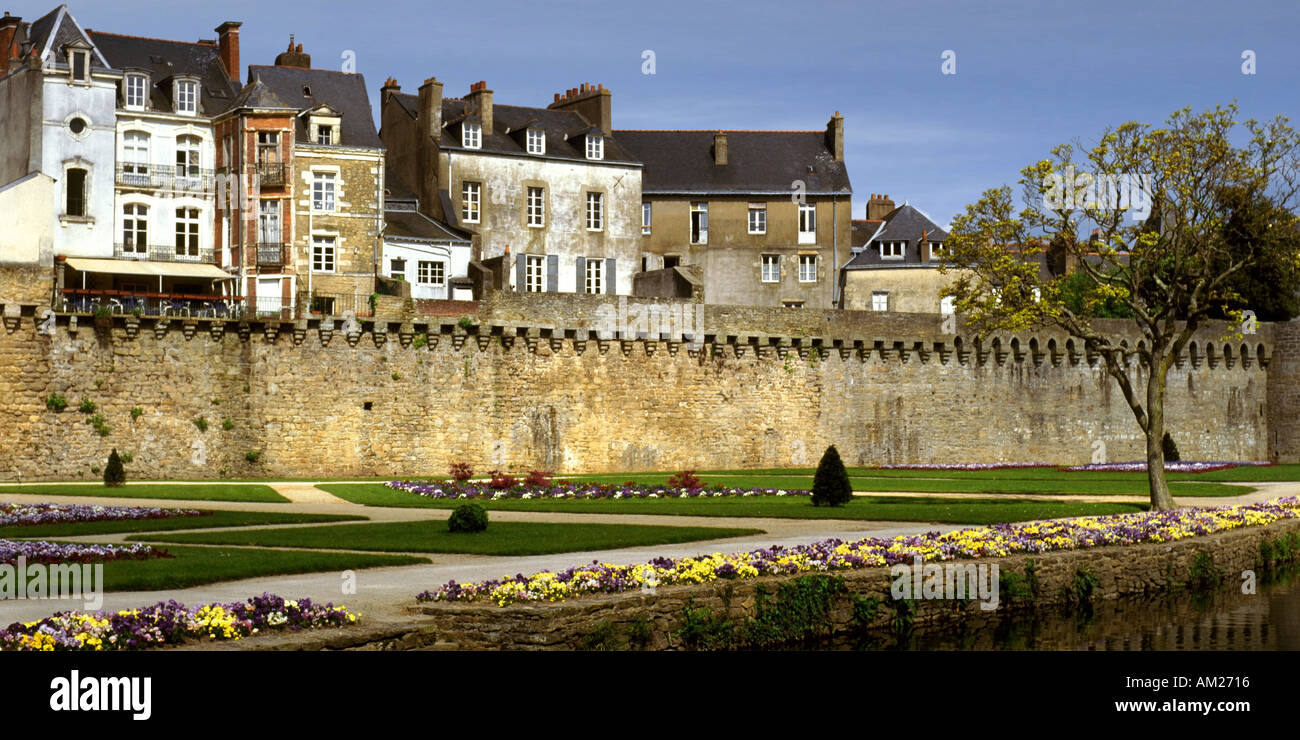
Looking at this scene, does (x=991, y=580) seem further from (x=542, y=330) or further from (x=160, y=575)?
(x=542, y=330)

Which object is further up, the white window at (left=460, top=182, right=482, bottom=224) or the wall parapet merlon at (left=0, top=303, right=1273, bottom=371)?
the white window at (left=460, top=182, right=482, bottom=224)

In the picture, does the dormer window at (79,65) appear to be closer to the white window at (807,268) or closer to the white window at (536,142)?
the white window at (536,142)

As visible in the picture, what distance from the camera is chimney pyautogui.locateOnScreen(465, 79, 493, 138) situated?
65.8m

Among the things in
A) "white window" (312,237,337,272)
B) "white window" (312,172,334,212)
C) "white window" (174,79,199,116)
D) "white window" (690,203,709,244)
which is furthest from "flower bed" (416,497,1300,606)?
"white window" (690,203,709,244)

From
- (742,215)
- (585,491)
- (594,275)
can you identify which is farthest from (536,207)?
(585,491)

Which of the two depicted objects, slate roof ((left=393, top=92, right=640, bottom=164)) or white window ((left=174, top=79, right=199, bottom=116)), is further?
slate roof ((left=393, top=92, right=640, bottom=164))

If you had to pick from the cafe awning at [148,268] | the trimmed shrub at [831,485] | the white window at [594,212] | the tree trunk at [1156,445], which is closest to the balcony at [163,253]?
the cafe awning at [148,268]

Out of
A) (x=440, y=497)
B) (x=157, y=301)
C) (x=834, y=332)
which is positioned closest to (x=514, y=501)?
(x=440, y=497)

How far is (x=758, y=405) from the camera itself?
5719 cm

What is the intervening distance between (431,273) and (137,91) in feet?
42.6

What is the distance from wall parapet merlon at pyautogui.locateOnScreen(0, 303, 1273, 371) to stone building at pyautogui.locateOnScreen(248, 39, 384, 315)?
13.9 ft

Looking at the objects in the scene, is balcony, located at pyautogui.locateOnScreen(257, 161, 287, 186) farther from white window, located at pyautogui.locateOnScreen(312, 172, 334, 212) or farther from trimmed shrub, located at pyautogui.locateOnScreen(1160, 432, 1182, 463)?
trimmed shrub, located at pyautogui.locateOnScreen(1160, 432, 1182, 463)
